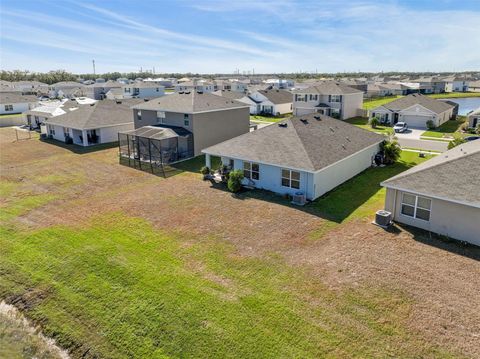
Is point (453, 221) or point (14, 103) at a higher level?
point (14, 103)

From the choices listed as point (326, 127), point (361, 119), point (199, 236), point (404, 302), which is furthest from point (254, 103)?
point (404, 302)

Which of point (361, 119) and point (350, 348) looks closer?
point (350, 348)

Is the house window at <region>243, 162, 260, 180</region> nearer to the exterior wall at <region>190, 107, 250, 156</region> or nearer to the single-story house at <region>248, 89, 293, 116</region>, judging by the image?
the exterior wall at <region>190, 107, 250, 156</region>

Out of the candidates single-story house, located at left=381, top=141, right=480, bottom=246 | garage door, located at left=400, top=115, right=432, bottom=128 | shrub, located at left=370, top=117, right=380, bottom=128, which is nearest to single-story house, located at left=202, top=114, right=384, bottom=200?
single-story house, located at left=381, top=141, right=480, bottom=246

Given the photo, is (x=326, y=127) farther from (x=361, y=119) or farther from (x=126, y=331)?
(x=361, y=119)

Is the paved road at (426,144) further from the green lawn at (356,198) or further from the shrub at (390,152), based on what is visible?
the green lawn at (356,198)

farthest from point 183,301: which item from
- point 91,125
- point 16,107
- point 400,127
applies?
point 16,107

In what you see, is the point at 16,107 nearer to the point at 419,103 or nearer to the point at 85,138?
the point at 85,138
